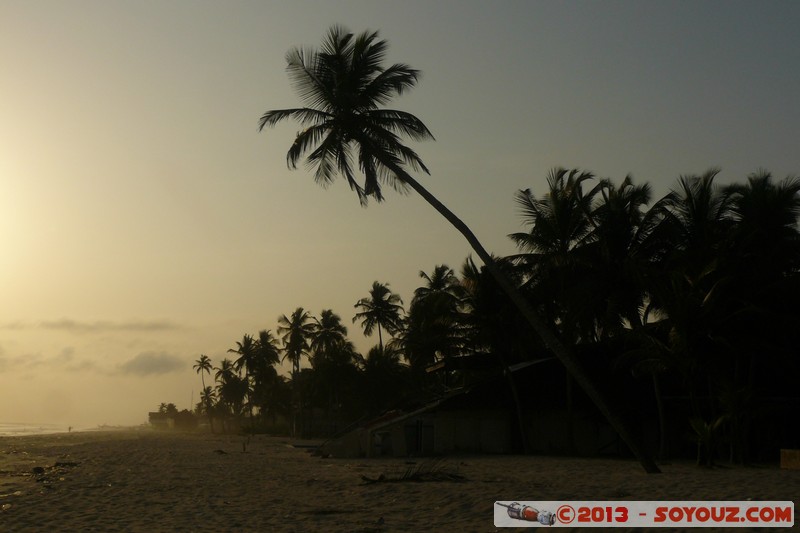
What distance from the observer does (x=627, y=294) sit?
27719 millimetres

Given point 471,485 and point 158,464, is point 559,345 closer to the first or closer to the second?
point 471,485

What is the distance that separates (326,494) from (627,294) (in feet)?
48.0

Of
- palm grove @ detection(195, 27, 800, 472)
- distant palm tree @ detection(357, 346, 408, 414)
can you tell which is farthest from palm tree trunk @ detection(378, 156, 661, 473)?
distant palm tree @ detection(357, 346, 408, 414)

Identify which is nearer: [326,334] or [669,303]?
[669,303]

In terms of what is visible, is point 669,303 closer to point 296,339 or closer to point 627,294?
point 627,294

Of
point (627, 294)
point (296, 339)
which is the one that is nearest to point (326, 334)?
point (296, 339)

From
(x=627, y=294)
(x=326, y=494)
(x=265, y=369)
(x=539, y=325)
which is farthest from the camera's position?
(x=265, y=369)

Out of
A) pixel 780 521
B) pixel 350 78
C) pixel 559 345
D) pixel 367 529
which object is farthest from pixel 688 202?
pixel 367 529

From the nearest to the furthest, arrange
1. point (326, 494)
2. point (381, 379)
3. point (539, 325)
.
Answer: point (326, 494) → point (539, 325) → point (381, 379)

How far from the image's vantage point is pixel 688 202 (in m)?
28.1

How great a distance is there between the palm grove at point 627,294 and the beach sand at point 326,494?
268 centimetres

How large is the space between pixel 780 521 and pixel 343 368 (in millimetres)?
54658

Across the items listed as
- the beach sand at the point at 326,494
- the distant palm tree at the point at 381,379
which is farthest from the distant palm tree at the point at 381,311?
the beach sand at the point at 326,494

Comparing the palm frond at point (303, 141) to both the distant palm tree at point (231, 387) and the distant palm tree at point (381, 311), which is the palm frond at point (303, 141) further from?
the distant palm tree at point (231, 387)
